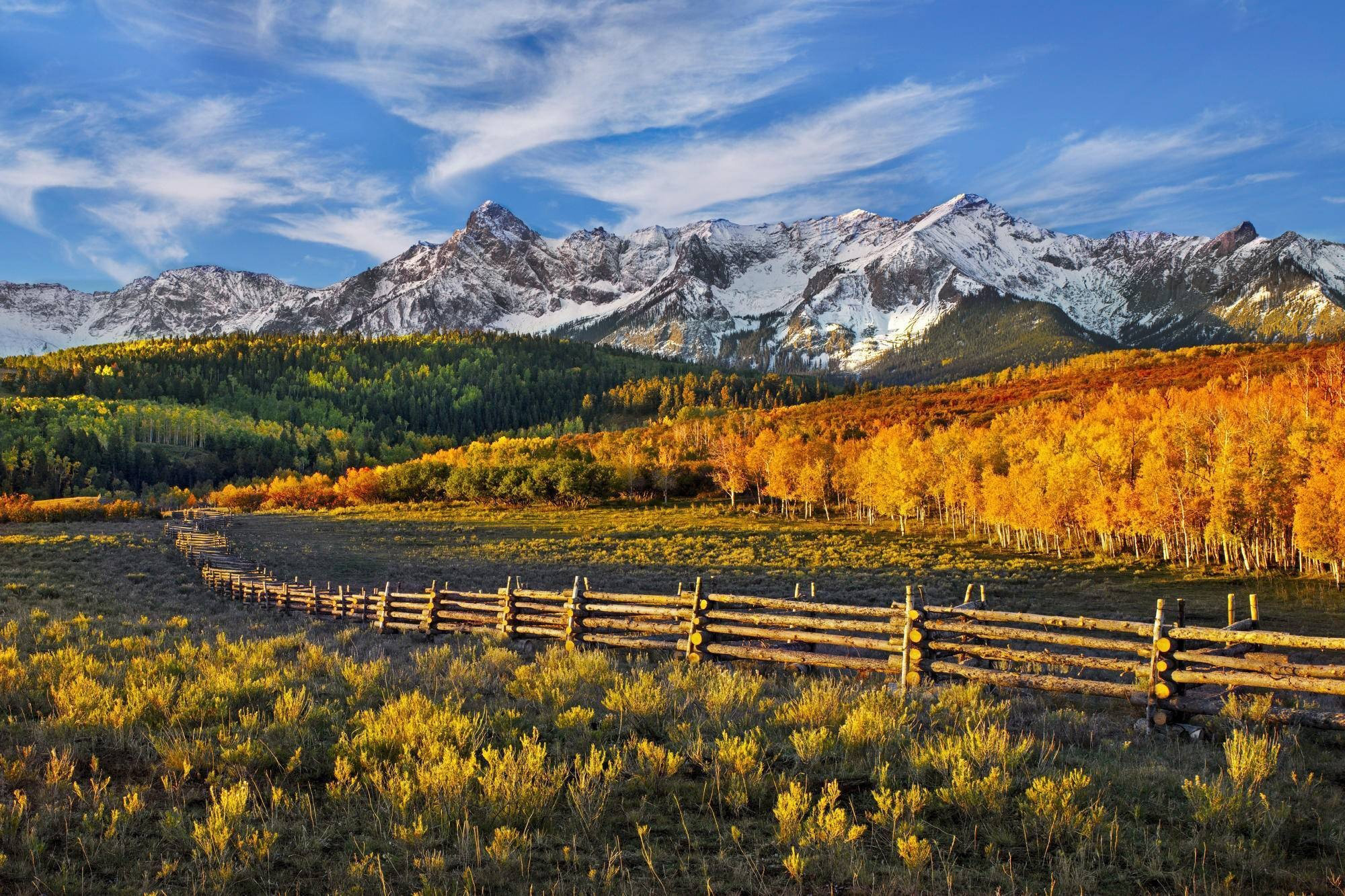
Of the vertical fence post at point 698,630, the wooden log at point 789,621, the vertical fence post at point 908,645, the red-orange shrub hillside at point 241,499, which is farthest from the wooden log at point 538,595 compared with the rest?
the red-orange shrub hillside at point 241,499

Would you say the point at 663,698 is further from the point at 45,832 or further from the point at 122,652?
the point at 122,652

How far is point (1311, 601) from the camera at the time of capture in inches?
1335

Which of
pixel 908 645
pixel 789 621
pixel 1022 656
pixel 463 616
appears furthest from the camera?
pixel 463 616

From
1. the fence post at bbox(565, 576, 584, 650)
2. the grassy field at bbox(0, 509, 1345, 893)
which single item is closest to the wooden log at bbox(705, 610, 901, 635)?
the grassy field at bbox(0, 509, 1345, 893)

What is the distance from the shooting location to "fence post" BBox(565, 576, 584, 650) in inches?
565

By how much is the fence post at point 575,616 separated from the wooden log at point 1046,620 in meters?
6.88

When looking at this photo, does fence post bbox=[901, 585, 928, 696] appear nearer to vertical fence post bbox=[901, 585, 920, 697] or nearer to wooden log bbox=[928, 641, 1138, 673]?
vertical fence post bbox=[901, 585, 920, 697]

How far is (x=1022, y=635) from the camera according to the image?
33.4 feet

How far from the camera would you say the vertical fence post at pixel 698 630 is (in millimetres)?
12586

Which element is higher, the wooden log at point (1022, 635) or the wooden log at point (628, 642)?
the wooden log at point (1022, 635)

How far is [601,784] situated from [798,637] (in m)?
6.70

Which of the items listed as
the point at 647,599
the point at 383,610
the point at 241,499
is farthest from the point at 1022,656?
the point at 241,499

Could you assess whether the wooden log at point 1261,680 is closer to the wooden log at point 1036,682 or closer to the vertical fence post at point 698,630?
the wooden log at point 1036,682

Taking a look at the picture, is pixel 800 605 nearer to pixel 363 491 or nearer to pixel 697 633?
pixel 697 633
